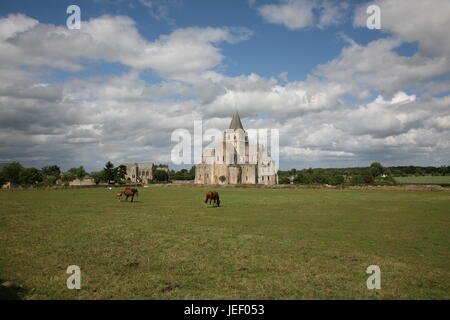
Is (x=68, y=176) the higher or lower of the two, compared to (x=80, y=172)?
lower

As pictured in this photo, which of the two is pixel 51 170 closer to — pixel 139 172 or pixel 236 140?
pixel 139 172

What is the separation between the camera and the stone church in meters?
99.7

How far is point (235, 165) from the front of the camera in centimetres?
10056

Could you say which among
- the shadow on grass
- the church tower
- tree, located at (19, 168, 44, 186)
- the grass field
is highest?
the church tower

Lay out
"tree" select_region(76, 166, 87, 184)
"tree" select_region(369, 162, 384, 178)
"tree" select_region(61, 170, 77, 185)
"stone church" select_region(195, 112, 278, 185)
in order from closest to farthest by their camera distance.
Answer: "stone church" select_region(195, 112, 278, 185)
"tree" select_region(61, 170, 77, 185)
"tree" select_region(76, 166, 87, 184)
"tree" select_region(369, 162, 384, 178)

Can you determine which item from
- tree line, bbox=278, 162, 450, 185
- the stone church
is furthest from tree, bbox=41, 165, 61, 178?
tree line, bbox=278, 162, 450, 185

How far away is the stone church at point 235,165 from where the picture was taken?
9969 centimetres

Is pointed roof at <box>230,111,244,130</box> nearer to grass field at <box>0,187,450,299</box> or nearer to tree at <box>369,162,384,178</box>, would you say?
tree at <box>369,162,384,178</box>

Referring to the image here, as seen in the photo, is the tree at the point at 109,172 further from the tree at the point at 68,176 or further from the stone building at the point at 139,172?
the stone building at the point at 139,172

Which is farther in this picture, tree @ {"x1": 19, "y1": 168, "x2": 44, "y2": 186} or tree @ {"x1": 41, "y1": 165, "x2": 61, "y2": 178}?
tree @ {"x1": 41, "y1": 165, "x2": 61, "y2": 178}

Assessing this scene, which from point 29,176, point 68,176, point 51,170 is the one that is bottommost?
point 68,176

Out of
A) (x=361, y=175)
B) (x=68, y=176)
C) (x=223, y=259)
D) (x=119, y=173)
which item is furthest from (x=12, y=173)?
(x=361, y=175)
